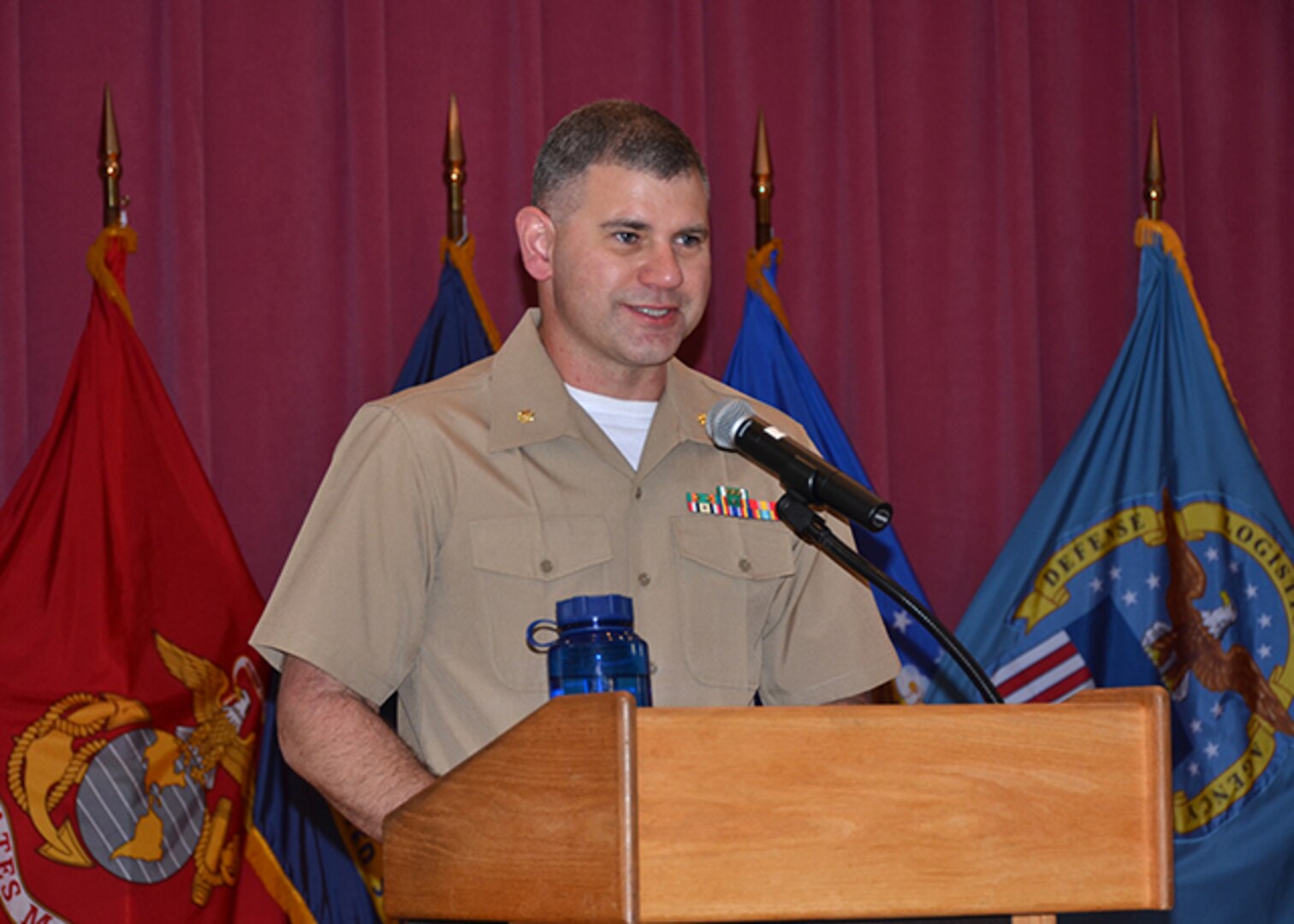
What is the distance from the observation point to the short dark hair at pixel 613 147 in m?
2.14

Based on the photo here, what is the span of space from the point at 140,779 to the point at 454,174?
1401 mm

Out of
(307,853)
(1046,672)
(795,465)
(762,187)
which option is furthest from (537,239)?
(1046,672)

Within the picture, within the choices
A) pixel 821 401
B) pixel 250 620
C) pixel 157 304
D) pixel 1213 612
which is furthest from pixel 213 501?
pixel 1213 612

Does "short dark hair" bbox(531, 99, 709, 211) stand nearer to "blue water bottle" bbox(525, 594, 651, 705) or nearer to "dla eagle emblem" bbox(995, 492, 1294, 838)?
"blue water bottle" bbox(525, 594, 651, 705)

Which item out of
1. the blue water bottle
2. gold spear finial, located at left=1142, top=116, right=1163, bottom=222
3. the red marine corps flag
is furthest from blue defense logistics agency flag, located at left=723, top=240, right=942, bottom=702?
the blue water bottle

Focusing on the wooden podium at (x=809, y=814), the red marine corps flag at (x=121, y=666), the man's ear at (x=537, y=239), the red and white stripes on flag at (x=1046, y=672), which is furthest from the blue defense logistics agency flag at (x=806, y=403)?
the wooden podium at (x=809, y=814)

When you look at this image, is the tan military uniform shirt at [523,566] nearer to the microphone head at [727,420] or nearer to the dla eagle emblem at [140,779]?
the microphone head at [727,420]

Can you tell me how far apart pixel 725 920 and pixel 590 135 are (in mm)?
1185

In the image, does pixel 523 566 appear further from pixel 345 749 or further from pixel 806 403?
pixel 806 403

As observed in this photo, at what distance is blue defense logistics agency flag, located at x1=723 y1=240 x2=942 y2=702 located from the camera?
12.1 ft

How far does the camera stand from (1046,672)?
376cm

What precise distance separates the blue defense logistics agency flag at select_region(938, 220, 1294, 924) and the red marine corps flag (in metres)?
1.55

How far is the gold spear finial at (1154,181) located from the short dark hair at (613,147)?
7.11 ft

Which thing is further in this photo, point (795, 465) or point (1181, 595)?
point (1181, 595)
